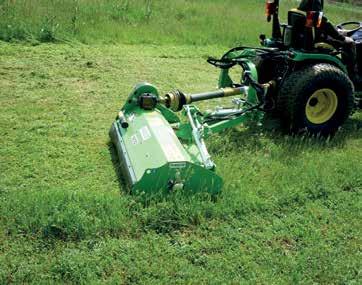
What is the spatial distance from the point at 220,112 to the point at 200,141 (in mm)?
771

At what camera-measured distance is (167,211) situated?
3459 mm

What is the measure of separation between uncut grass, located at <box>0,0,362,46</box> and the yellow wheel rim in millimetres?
4416

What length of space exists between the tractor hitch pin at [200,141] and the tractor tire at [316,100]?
1173 millimetres

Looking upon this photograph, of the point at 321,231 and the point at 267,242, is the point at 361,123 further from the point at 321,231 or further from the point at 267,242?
the point at 267,242

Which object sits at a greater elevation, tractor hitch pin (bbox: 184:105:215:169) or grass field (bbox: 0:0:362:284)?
tractor hitch pin (bbox: 184:105:215:169)

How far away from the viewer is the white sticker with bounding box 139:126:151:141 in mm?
3977

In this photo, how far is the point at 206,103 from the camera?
20.2ft

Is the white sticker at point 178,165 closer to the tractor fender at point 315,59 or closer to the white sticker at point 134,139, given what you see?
the white sticker at point 134,139

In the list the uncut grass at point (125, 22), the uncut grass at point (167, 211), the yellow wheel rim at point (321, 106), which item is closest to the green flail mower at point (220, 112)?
the yellow wheel rim at point (321, 106)

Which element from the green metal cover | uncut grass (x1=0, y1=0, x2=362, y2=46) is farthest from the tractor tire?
uncut grass (x1=0, y1=0, x2=362, y2=46)

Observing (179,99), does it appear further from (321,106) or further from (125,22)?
(125,22)

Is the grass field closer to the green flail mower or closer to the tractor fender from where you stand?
the green flail mower

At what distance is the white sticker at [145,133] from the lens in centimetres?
398

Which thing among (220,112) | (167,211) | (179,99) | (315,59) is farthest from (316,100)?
(167,211)
